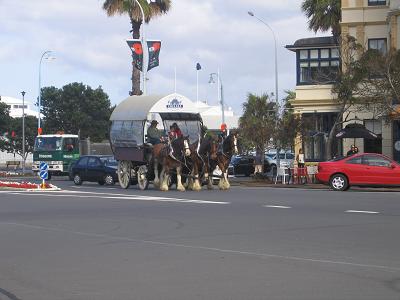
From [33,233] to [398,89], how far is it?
22678 millimetres

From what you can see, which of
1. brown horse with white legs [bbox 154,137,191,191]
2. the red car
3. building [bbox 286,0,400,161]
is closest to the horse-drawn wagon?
brown horse with white legs [bbox 154,137,191,191]

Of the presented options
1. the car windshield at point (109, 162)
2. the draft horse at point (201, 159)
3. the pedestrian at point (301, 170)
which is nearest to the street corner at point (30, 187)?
the car windshield at point (109, 162)

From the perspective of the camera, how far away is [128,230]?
16.1m

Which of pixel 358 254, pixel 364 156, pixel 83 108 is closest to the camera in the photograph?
pixel 358 254

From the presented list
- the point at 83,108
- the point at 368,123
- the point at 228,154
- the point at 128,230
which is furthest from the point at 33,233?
the point at 83,108

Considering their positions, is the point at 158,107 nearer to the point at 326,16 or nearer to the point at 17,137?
the point at 326,16

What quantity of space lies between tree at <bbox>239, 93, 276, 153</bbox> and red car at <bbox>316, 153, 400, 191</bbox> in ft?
25.4

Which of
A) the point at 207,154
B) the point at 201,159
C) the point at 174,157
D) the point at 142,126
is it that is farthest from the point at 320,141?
the point at 174,157

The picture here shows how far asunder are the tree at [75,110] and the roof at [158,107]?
4668 centimetres

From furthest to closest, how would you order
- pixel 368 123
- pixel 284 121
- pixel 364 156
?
→ 1. pixel 368 123
2. pixel 284 121
3. pixel 364 156

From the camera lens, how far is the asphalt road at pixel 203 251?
9492 millimetres

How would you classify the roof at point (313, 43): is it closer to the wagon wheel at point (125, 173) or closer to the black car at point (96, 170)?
the black car at point (96, 170)

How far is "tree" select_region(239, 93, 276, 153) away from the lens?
123 ft

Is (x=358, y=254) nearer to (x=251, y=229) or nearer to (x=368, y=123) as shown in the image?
(x=251, y=229)
